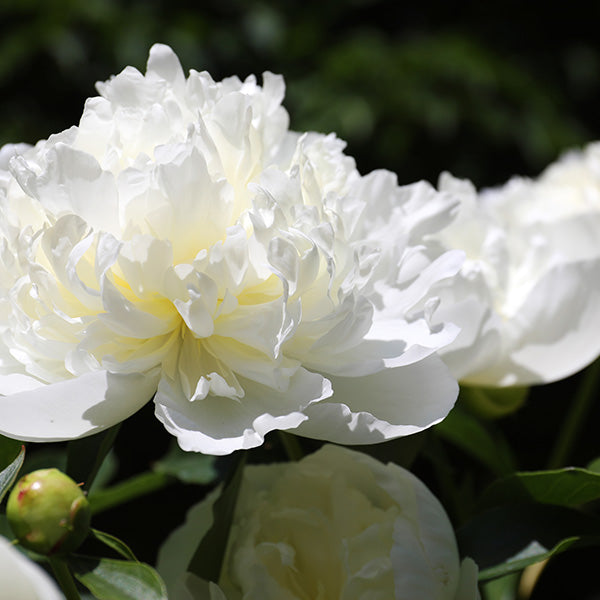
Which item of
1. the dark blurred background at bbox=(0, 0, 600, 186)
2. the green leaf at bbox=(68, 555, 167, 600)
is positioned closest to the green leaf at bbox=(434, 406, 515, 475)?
the green leaf at bbox=(68, 555, 167, 600)

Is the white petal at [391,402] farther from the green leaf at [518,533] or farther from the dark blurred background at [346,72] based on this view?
the dark blurred background at [346,72]

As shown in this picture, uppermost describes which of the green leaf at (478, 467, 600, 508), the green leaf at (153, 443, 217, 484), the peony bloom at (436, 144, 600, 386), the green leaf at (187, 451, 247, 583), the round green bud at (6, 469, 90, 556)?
the peony bloom at (436, 144, 600, 386)

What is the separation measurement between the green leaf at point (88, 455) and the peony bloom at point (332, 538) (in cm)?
7

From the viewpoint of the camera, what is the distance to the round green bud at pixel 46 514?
33 centimetres

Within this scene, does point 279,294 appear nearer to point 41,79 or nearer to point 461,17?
point 41,79

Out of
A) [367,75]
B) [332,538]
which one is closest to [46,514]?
[332,538]

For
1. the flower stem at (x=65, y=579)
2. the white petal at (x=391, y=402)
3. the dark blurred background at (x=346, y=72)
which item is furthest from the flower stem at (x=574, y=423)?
the dark blurred background at (x=346, y=72)

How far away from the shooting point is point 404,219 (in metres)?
0.45

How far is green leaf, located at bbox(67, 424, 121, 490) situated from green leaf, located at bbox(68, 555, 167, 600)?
57 millimetres

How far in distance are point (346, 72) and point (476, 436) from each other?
107 cm

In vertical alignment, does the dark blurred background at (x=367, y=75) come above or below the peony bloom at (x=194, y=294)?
below

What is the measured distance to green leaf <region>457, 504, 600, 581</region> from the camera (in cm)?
44

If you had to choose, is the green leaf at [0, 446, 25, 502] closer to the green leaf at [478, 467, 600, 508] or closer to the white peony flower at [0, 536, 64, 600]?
the white peony flower at [0, 536, 64, 600]

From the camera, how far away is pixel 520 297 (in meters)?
0.55
